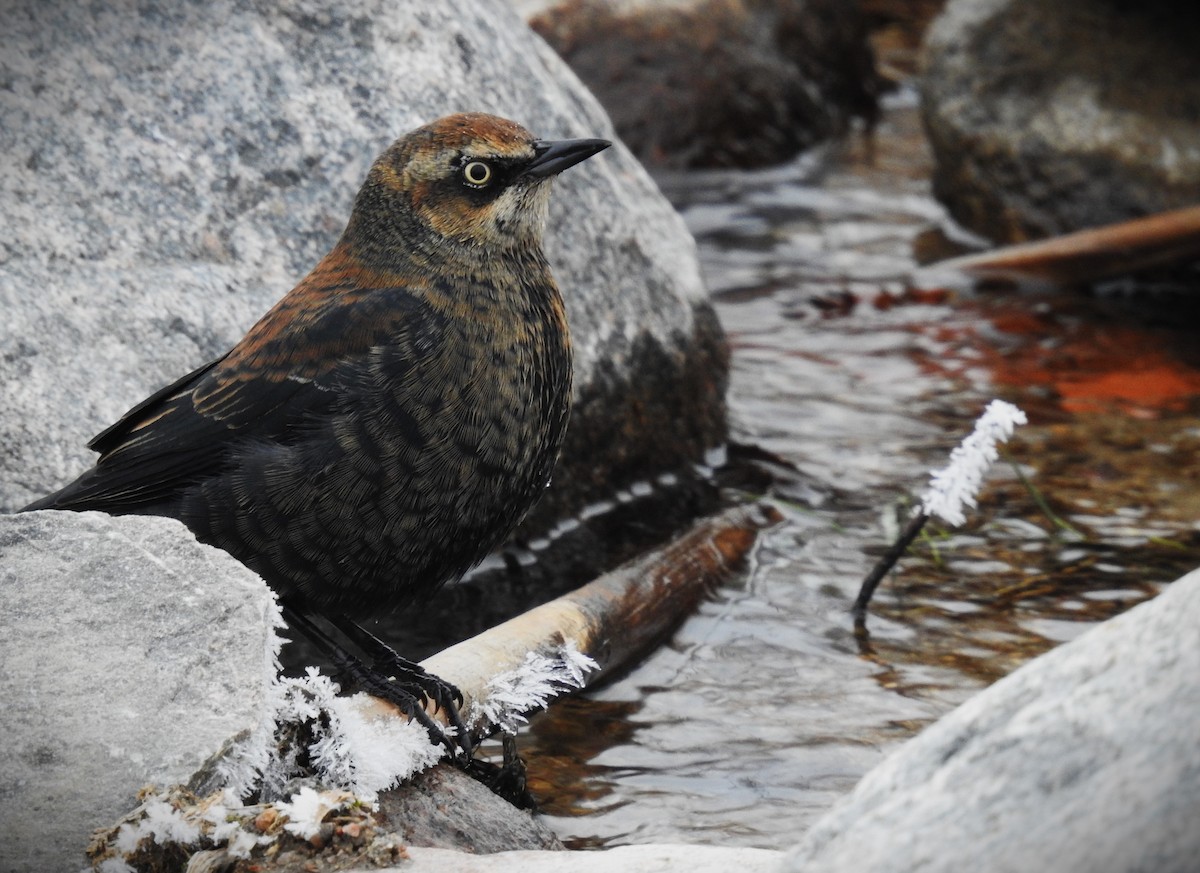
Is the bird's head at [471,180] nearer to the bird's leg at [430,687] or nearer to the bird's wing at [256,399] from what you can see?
the bird's wing at [256,399]

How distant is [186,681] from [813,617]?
8.30 ft

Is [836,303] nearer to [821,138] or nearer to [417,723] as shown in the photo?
[821,138]

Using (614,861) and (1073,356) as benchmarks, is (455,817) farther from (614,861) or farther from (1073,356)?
(1073,356)

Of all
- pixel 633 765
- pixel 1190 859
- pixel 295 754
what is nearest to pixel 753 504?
pixel 633 765

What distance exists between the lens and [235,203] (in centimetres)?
488

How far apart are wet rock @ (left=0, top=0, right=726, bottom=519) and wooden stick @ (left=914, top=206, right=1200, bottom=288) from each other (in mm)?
2445

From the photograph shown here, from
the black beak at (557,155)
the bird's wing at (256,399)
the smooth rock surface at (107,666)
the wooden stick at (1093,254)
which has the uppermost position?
the black beak at (557,155)

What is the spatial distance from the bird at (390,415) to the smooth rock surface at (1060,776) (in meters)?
1.38

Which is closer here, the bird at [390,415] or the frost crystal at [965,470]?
the bird at [390,415]

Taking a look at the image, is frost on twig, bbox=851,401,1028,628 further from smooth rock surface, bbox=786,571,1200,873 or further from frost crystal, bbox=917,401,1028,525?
smooth rock surface, bbox=786,571,1200,873

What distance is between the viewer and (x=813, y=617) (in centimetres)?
488

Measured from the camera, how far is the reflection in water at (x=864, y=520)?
13.3ft

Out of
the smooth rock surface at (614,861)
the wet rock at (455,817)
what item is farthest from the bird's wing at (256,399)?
the smooth rock surface at (614,861)

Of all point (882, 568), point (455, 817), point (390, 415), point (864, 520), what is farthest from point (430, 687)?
point (864, 520)
